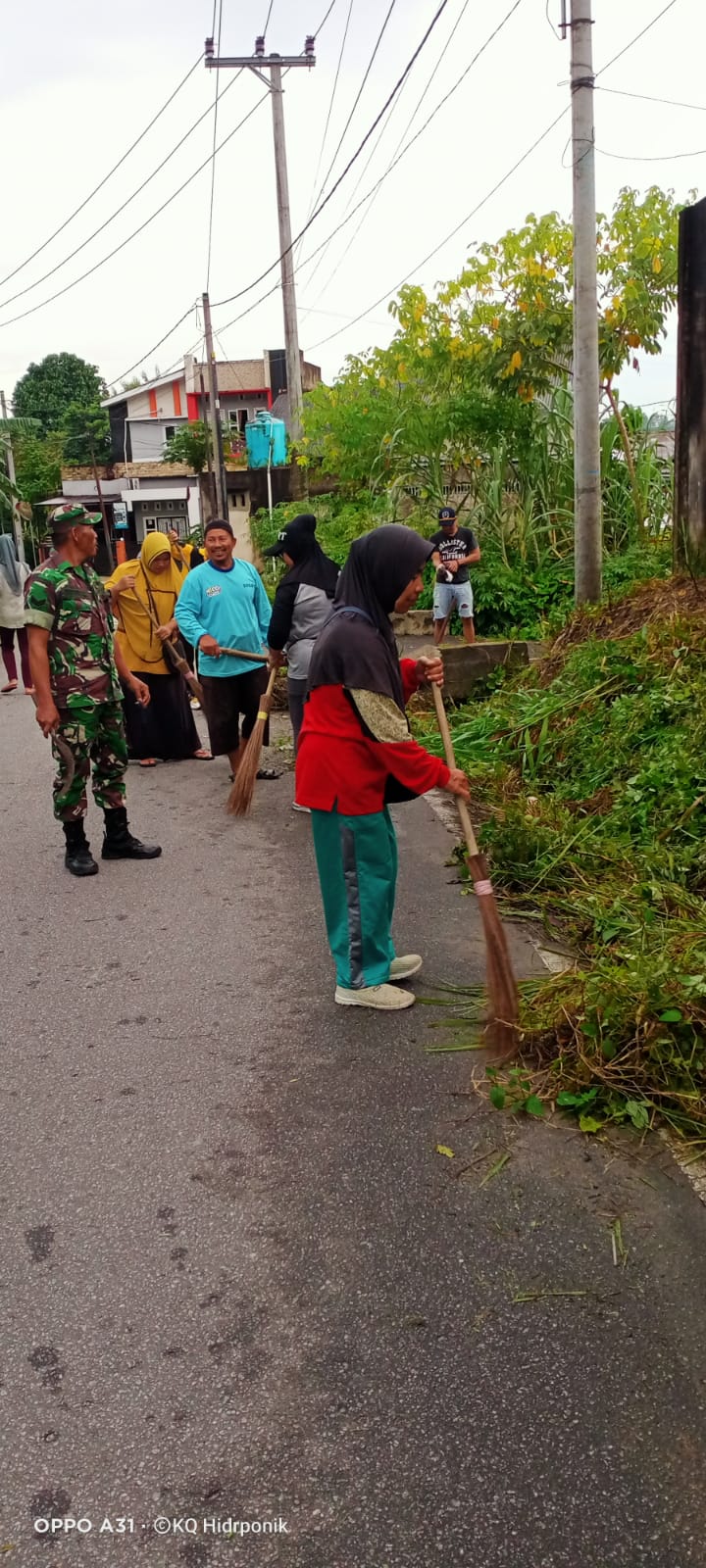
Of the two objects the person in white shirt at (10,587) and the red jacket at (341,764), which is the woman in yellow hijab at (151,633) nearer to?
the person in white shirt at (10,587)

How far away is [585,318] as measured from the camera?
835 centimetres

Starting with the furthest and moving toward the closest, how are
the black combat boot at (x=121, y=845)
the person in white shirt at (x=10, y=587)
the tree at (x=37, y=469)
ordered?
the tree at (x=37, y=469)
the person in white shirt at (x=10, y=587)
the black combat boot at (x=121, y=845)

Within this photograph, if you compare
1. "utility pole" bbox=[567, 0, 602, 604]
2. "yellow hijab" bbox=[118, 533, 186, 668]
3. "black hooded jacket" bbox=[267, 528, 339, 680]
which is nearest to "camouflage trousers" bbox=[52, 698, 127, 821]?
"black hooded jacket" bbox=[267, 528, 339, 680]

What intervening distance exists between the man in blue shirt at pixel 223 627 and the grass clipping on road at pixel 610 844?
1.37 meters

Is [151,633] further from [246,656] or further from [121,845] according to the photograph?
[121,845]

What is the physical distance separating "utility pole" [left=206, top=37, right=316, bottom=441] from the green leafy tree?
3898cm

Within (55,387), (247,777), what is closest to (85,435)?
(55,387)

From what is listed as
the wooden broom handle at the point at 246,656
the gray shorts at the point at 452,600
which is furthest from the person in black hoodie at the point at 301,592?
the gray shorts at the point at 452,600

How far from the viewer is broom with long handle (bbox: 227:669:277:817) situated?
6762 millimetres

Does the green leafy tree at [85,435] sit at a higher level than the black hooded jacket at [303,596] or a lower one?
higher

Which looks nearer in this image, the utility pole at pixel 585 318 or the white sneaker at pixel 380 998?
the white sneaker at pixel 380 998

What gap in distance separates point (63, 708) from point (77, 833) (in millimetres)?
714

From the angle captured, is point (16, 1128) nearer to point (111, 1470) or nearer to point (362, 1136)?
point (362, 1136)

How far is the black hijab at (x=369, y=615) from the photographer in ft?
12.4
